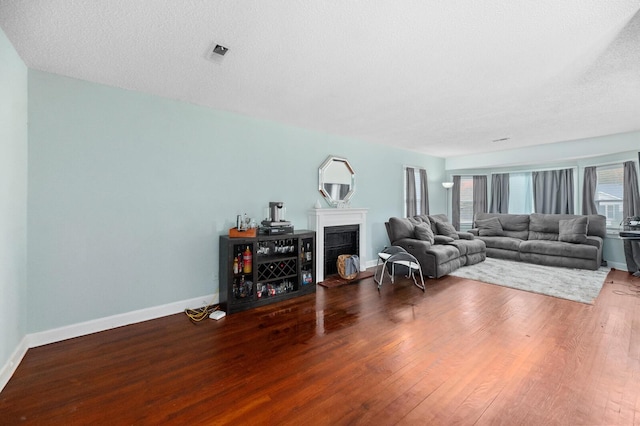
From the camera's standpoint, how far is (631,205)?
4891 millimetres

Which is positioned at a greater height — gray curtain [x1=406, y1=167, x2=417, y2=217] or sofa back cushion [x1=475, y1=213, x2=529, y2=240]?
gray curtain [x1=406, y1=167, x2=417, y2=217]

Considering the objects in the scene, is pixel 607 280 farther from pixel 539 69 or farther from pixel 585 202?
pixel 539 69

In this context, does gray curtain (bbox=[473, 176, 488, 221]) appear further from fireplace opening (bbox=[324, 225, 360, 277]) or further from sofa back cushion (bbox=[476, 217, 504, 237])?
fireplace opening (bbox=[324, 225, 360, 277])

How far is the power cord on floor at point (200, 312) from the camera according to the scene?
2.94 meters

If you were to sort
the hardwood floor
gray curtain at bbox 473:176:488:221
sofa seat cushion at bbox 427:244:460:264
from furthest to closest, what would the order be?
1. gray curtain at bbox 473:176:488:221
2. sofa seat cushion at bbox 427:244:460:264
3. the hardwood floor

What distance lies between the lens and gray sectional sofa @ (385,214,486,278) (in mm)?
4527

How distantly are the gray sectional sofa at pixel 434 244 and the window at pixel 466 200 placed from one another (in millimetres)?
1808

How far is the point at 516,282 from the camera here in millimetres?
4160

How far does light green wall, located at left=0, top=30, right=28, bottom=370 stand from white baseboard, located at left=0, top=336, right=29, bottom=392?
0.13ft

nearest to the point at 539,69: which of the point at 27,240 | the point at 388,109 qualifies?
the point at 388,109

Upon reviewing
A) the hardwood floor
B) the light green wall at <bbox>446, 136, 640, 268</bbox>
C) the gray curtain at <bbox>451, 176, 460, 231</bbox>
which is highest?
the light green wall at <bbox>446, 136, 640, 268</bbox>

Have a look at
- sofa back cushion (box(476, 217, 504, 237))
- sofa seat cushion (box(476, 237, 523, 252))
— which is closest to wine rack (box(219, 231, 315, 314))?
sofa seat cushion (box(476, 237, 523, 252))

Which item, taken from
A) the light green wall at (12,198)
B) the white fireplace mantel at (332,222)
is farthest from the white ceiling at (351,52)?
the white fireplace mantel at (332,222)

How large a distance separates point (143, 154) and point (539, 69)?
3.89 metres
